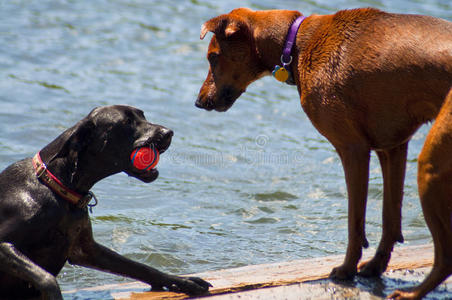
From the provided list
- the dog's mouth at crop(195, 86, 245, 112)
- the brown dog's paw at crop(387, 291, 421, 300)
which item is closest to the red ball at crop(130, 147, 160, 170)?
the dog's mouth at crop(195, 86, 245, 112)

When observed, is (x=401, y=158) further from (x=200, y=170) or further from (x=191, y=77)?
(x=191, y=77)

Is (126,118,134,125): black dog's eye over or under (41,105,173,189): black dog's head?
over

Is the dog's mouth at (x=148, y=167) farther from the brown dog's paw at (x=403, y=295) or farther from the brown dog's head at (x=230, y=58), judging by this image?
the brown dog's paw at (x=403, y=295)

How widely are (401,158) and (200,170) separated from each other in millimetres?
4039

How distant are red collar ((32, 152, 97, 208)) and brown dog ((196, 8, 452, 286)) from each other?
1.62m

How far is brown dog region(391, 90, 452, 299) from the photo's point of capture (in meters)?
3.49

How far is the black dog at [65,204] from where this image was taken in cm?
393

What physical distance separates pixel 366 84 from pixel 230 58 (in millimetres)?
1196

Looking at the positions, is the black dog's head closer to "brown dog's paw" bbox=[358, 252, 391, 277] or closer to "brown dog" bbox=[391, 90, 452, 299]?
"brown dog's paw" bbox=[358, 252, 391, 277]

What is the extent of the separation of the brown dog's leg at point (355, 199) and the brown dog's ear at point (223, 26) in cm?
128

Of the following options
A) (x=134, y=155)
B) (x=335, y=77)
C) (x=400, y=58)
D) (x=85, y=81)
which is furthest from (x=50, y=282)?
(x=85, y=81)

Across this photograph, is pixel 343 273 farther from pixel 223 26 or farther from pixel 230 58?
pixel 223 26

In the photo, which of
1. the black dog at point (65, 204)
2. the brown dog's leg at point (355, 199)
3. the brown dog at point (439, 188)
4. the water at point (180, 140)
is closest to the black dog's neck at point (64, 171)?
the black dog at point (65, 204)

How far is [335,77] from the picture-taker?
14.2ft
